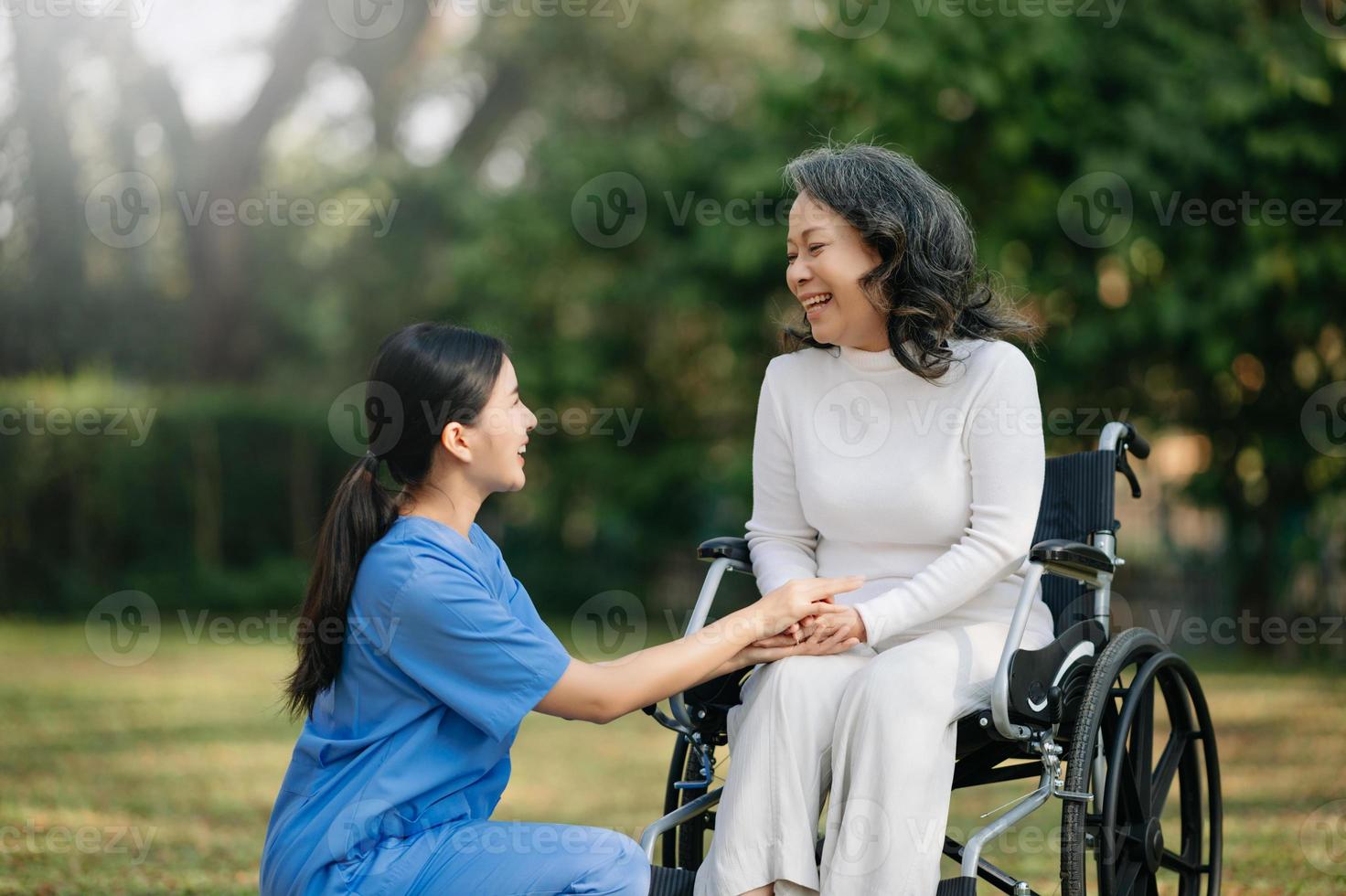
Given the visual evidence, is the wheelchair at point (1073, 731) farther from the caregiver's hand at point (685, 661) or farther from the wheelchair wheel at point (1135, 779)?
the caregiver's hand at point (685, 661)

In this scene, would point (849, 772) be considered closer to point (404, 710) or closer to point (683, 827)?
point (683, 827)

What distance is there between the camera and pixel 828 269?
2.81 meters

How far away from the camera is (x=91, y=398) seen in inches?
483

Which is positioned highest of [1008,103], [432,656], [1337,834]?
[1008,103]

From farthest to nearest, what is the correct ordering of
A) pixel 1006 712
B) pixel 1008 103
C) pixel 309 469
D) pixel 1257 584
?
pixel 309 469 < pixel 1257 584 < pixel 1008 103 < pixel 1006 712

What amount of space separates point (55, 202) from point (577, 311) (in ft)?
22.1

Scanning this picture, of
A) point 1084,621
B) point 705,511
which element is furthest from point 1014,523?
point 705,511

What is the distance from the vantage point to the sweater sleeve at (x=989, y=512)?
2.71 metres

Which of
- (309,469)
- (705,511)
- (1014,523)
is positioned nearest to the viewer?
(1014,523)

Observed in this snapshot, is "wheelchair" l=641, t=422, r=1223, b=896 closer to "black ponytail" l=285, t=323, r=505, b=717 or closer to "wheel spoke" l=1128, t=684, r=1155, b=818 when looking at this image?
"wheel spoke" l=1128, t=684, r=1155, b=818

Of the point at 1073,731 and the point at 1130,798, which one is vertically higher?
the point at 1073,731

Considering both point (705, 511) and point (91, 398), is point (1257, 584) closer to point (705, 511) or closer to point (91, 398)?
point (705, 511)

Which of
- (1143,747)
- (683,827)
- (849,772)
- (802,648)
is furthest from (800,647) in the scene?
(1143,747)

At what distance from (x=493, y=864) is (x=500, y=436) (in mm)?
681
